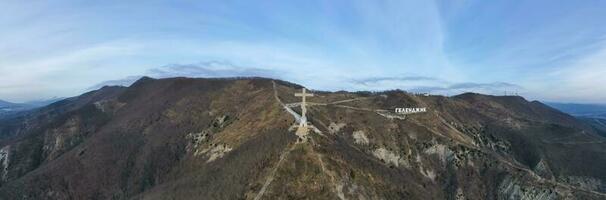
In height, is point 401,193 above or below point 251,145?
below

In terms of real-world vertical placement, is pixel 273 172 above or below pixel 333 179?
above

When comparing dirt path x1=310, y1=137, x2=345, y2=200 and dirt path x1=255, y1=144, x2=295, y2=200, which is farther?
dirt path x1=310, y1=137, x2=345, y2=200

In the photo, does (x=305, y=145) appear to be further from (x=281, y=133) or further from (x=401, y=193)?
(x=401, y=193)

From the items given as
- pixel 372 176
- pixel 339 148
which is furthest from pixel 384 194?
pixel 339 148

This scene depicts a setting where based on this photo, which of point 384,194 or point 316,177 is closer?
point 316,177

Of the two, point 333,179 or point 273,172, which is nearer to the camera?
point 333,179

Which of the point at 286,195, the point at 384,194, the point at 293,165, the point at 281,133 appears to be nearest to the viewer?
the point at 286,195

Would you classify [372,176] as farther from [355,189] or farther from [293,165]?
[293,165]

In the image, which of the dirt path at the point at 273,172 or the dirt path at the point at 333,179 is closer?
the dirt path at the point at 273,172

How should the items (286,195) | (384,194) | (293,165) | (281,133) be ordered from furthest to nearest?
(281,133), (384,194), (293,165), (286,195)
